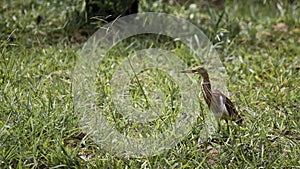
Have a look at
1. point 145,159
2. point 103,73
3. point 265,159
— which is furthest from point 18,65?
point 265,159

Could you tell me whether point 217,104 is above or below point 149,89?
above

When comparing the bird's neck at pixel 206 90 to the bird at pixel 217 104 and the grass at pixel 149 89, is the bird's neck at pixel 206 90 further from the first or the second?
the grass at pixel 149 89

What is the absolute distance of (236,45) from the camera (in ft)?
15.3

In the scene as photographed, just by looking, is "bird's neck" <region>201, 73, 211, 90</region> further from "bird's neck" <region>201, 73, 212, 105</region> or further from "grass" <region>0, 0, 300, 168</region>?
"grass" <region>0, 0, 300, 168</region>

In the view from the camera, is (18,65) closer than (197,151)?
No

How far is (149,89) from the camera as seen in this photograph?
3664 mm

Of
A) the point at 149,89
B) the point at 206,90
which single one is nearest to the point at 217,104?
the point at 206,90

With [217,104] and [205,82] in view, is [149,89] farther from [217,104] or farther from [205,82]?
[217,104]

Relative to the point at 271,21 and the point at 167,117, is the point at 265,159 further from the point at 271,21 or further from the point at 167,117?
the point at 271,21

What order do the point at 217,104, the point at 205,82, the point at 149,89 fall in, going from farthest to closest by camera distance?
the point at 149,89, the point at 205,82, the point at 217,104

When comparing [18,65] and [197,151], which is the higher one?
[18,65]

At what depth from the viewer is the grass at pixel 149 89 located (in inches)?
108

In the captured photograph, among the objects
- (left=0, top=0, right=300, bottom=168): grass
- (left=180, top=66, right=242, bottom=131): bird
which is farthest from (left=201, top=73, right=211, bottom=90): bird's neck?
(left=0, top=0, right=300, bottom=168): grass

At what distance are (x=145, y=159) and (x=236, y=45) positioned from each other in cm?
219
